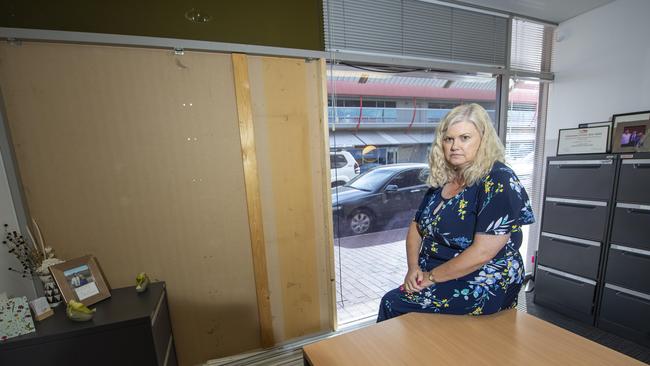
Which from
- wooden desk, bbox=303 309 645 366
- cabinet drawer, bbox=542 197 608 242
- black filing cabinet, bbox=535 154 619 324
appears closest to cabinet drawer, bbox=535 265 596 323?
black filing cabinet, bbox=535 154 619 324

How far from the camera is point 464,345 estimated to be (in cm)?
88

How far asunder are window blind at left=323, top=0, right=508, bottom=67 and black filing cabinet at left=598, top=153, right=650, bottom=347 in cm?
133

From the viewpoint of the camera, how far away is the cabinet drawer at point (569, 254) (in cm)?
208

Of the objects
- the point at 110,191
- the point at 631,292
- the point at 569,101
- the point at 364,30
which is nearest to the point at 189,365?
the point at 110,191

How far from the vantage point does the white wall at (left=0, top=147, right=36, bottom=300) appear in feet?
4.05

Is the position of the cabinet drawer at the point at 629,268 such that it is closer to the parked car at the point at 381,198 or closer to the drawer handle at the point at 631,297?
the drawer handle at the point at 631,297

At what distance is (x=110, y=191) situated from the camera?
1.50 m

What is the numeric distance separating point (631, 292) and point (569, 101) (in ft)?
5.70

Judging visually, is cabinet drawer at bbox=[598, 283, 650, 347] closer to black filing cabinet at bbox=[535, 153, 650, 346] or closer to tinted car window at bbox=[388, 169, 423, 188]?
black filing cabinet at bbox=[535, 153, 650, 346]

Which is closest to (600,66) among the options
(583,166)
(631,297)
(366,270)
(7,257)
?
(583,166)

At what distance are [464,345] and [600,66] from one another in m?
2.94

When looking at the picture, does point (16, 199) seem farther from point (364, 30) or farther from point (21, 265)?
point (364, 30)

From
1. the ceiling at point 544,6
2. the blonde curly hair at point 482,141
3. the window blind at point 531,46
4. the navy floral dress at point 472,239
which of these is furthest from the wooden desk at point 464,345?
the window blind at point 531,46

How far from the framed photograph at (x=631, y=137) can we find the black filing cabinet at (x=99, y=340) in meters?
3.34
